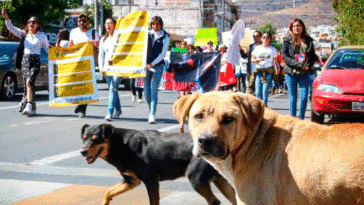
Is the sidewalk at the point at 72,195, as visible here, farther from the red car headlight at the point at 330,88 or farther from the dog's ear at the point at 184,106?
the red car headlight at the point at 330,88

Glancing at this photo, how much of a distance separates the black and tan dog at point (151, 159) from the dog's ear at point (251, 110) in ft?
5.20

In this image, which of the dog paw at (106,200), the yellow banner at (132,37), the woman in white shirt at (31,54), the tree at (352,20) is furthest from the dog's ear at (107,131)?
the tree at (352,20)

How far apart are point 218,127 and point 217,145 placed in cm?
10

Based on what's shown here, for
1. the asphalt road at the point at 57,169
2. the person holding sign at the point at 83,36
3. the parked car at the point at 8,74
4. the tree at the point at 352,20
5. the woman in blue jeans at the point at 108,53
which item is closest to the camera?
the asphalt road at the point at 57,169

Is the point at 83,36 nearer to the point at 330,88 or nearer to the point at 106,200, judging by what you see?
the point at 330,88

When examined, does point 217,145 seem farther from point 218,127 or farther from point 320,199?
point 320,199

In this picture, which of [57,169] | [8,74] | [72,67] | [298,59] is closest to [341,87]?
[298,59]

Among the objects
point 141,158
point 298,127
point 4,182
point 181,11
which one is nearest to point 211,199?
point 141,158

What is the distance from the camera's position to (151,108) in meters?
11.9

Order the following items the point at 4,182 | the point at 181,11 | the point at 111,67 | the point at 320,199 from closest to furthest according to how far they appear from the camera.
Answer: the point at 320,199 < the point at 4,182 < the point at 111,67 < the point at 181,11

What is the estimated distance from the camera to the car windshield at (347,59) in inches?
468

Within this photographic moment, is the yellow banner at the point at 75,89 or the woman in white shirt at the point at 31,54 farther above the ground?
the woman in white shirt at the point at 31,54

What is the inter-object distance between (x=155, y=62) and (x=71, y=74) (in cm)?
196

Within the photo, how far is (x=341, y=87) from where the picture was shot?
1118 centimetres
